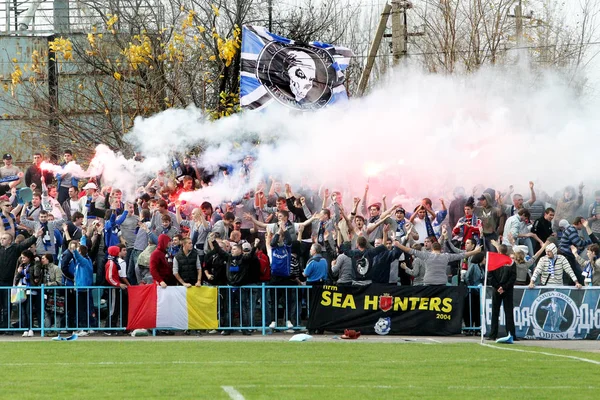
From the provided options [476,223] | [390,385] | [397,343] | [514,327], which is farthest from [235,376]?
[476,223]

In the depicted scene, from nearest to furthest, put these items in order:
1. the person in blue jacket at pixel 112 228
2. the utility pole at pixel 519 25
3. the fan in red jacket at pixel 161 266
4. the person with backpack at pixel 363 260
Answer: the fan in red jacket at pixel 161 266, the person with backpack at pixel 363 260, the person in blue jacket at pixel 112 228, the utility pole at pixel 519 25

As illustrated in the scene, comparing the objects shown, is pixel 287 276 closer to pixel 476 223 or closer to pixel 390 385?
pixel 476 223

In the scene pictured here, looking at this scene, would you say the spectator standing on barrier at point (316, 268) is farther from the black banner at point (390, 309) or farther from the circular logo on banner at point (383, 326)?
the circular logo on banner at point (383, 326)

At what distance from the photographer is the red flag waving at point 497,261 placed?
67.9 ft

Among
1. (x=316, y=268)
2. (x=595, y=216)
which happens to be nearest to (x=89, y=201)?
(x=316, y=268)

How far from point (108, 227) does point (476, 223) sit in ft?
24.2

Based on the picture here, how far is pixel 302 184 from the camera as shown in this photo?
2648 centimetres

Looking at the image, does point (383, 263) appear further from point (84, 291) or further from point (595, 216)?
point (84, 291)

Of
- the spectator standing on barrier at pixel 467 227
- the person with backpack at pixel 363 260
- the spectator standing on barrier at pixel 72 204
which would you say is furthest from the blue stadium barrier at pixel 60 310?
the spectator standing on barrier at pixel 467 227

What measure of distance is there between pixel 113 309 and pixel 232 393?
34.5 ft

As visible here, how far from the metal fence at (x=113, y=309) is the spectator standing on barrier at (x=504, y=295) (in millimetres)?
986

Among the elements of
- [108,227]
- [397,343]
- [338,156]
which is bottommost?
[397,343]

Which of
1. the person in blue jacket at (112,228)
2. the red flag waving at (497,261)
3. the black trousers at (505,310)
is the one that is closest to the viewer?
the red flag waving at (497,261)

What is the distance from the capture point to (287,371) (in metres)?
14.4
